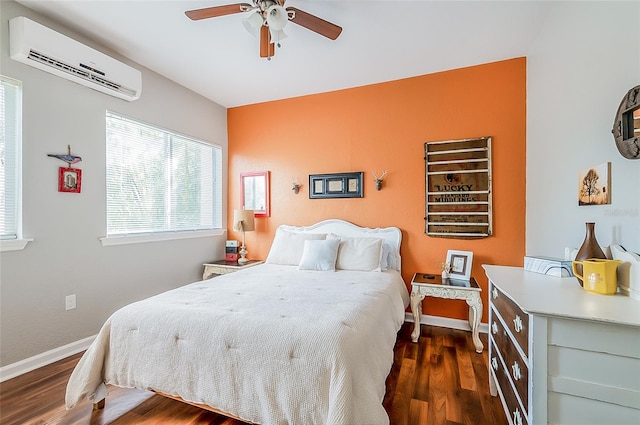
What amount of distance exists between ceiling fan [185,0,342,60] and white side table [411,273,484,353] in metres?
2.25

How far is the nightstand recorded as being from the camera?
3416 mm

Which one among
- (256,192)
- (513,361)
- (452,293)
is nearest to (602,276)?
(513,361)

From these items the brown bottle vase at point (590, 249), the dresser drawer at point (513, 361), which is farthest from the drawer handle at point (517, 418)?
the brown bottle vase at point (590, 249)

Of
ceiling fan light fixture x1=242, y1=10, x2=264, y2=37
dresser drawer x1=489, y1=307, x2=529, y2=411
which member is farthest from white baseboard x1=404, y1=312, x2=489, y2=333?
ceiling fan light fixture x1=242, y1=10, x2=264, y2=37

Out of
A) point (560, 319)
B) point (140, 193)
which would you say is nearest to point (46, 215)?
point (140, 193)

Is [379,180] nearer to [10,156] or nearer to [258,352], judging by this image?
[258,352]

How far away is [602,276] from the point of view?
122 cm

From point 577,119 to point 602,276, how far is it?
1044 millimetres

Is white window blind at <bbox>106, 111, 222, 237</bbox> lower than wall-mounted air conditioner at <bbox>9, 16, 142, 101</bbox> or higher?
lower

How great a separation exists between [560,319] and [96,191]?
10.9ft

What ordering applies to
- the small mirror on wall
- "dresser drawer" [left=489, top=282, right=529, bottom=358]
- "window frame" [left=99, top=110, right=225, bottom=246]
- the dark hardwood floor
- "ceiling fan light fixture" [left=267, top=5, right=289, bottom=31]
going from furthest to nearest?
the small mirror on wall → "window frame" [left=99, top=110, right=225, bottom=246] → "ceiling fan light fixture" [left=267, top=5, right=289, bottom=31] → the dark hardwood floor → "dresser drawer" [left=489, top=282, right=529, bottom=358]

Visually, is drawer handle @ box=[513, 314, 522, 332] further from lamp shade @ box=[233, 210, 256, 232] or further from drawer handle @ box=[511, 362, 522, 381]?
lamp shade @ box=[233, 210, 256, 232]

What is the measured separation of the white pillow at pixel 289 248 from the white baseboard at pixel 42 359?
1.80 metres

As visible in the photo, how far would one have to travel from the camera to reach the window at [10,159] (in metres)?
1.99
